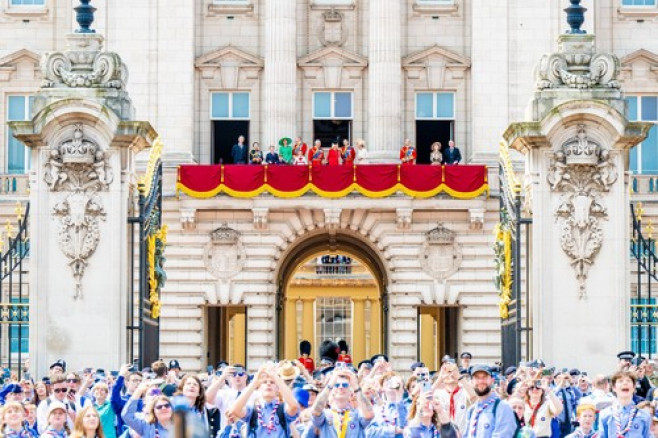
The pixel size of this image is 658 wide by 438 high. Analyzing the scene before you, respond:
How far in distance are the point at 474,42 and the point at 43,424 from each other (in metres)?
34.8

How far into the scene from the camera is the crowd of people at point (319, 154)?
169 feet

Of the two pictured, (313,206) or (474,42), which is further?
(474,42)

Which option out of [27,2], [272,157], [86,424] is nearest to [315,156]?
[272,157]

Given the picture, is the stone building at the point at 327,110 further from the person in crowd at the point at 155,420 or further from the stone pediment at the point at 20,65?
the person in crowd at the point at 155,420

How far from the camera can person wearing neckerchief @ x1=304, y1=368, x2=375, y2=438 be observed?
1859cm

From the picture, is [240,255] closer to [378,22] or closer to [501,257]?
[378,22]

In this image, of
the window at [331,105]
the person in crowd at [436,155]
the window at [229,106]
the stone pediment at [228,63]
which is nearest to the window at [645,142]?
the person in crowd at [436,155]

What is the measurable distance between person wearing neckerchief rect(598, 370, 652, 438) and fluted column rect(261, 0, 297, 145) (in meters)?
35.3

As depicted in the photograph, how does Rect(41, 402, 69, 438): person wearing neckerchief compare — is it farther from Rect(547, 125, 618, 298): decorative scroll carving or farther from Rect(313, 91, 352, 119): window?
Rect(313, 91, 352, 119): window

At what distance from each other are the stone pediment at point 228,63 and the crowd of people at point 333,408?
31.9m

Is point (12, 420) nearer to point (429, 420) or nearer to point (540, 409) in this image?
point (429, 420)

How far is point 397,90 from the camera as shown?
181ft

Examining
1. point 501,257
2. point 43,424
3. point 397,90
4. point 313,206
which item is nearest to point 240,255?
point 313,206

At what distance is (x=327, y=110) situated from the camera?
56.1 meters
